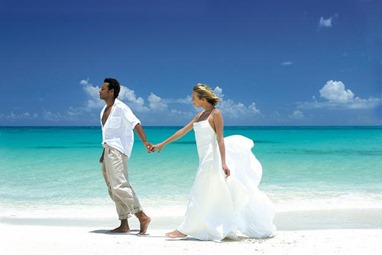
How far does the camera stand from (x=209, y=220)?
18.1ft

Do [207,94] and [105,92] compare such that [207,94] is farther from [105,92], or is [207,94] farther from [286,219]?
[286,219]

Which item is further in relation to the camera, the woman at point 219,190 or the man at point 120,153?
the man at point 120,153

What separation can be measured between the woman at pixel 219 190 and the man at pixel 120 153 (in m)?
0.57

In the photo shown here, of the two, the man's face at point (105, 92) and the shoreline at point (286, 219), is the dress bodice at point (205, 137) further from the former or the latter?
the shoreline at point (286, 219)

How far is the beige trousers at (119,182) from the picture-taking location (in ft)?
19.2

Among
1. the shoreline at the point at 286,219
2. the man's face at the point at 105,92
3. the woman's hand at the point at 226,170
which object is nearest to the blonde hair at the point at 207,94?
the woman's hand at the point at 226,170

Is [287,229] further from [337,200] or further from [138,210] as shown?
[337,200]

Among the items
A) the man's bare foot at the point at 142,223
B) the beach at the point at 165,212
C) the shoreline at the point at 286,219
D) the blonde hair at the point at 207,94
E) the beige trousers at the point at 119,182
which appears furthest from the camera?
the shoreline at the point at 286,219

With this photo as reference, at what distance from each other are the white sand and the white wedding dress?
0.15m

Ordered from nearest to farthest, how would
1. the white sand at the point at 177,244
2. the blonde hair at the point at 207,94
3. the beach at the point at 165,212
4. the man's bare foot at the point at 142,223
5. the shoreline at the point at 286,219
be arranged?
1. the white sand at the point at 177,244
2. the beach at the point at 165,212
3. the blonde hair at the point at 207,94
4. the man's bare foot at the point at 142,223
5. the shoreline at the point at 286,219

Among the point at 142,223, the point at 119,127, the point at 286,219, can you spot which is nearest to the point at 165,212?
the point at 286,219

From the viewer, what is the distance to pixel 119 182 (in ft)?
19.2

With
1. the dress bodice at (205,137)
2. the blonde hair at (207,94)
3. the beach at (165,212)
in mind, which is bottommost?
the beach at (165,212)

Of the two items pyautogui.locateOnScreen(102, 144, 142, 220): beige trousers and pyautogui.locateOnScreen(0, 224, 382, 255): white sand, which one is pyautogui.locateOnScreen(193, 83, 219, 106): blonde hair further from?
pyautogui.locateOnScreen(0, 224, 382, 255): white sand
